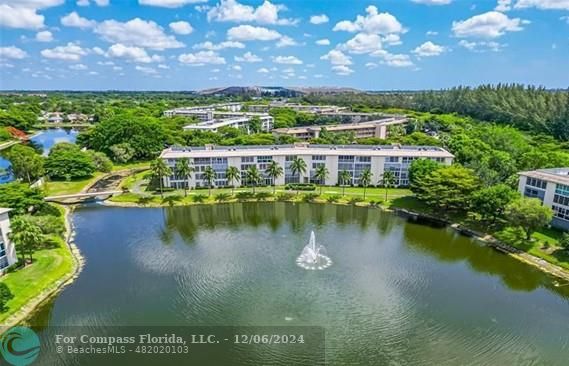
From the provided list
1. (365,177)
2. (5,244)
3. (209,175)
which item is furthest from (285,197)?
(5,244)

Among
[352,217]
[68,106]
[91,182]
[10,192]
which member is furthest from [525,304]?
[68,106]

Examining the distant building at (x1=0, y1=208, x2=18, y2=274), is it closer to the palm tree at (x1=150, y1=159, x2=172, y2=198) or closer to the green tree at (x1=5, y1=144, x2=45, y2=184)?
the palm tree at (x1=150, y1=159, x2=172, y2=198)

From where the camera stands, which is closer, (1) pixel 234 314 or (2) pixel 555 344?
(2) pixel 555 344

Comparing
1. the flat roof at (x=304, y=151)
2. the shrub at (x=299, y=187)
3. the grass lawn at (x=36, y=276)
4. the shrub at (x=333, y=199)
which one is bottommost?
the grass lawn at (x=36, y=276)

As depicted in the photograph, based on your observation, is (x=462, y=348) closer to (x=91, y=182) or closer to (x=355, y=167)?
(x=355, y=167)

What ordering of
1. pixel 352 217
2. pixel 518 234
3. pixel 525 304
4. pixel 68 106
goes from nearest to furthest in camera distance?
pixel 525 304 → pixel 518 234 → pixel 352 217 → pixel 68 106

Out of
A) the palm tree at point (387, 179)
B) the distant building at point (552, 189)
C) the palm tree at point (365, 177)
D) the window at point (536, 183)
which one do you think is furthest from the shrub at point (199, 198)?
the window at point (536, 183)

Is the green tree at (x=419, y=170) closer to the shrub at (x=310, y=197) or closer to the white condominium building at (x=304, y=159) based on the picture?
the white condominium building at (x=304, y=159)

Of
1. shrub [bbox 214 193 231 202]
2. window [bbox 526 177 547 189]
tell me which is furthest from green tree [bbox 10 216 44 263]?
window [bbox 526 177 547 189]
